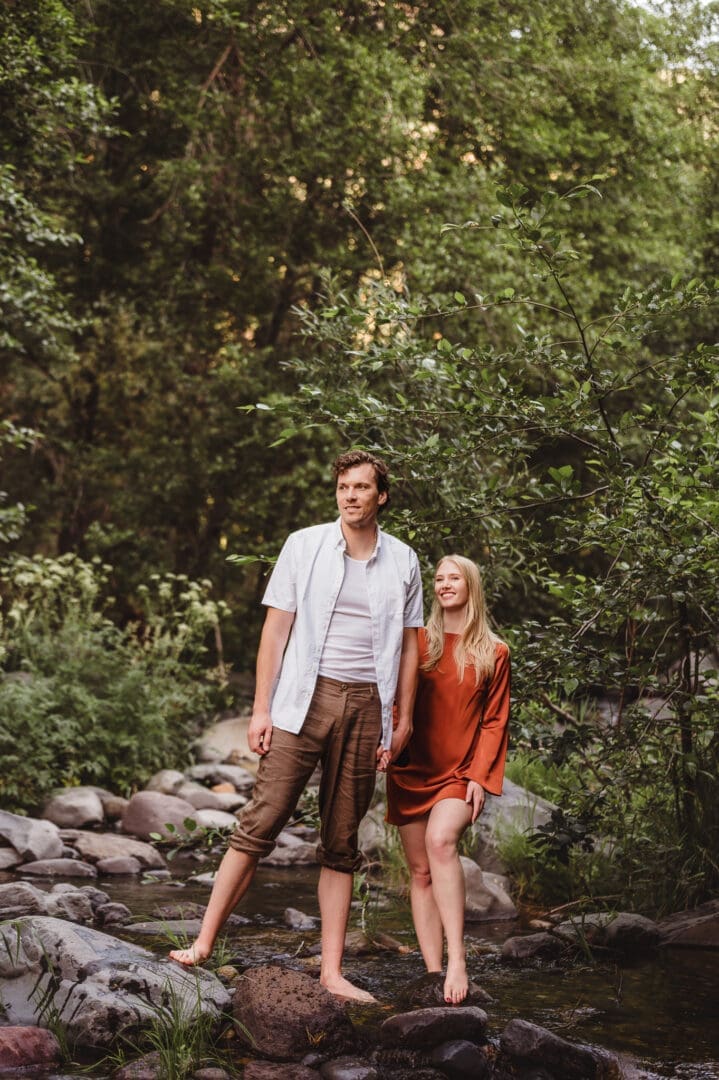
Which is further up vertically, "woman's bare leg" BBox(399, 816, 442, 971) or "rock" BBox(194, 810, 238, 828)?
"woman's bare leg" BBox(399, 816, 442, 971)

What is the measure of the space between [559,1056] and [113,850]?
194 inches

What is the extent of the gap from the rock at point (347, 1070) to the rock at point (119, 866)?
14.1 feet

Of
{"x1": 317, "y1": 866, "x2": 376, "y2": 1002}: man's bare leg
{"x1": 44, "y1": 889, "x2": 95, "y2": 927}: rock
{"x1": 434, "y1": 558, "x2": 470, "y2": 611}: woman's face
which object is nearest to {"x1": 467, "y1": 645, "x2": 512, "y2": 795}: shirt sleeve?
{"x1": 434, "y1": 558, "x2": 470, "y2": 611}: woman's face

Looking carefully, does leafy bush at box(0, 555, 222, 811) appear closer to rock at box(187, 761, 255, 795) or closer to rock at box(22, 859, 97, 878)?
rock at box(187, 761, 255, 795)

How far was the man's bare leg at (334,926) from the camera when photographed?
4844 millimetres

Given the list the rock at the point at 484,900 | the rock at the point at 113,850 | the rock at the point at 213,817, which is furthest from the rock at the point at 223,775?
the rock at the point at 484,900

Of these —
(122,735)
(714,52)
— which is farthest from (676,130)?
(122,735)

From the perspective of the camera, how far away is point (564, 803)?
600cm

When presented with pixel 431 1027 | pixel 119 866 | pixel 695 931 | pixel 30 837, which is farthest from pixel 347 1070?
pixel 30 837

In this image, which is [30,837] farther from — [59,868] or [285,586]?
[285,586]

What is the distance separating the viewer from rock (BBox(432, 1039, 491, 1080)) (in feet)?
13.5

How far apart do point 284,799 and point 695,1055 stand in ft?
6.07

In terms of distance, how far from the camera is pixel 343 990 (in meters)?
4.84

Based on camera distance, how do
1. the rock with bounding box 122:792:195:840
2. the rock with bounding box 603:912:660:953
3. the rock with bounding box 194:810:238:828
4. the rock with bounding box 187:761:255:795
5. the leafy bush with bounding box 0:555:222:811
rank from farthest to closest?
the rock with bounding box 187:761:255:795
the leafy bush with bounding box 0:555:222:811
the rock with bounding box 194:810:238:828
the rock with bounding box 122:792:195:840
the rock with bounding box 603:912:660:953
